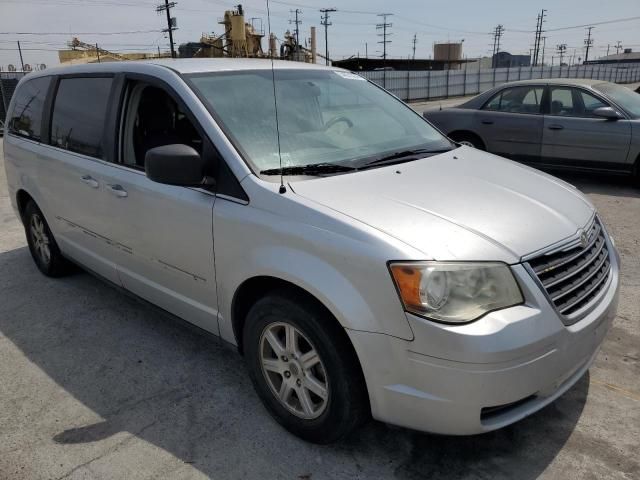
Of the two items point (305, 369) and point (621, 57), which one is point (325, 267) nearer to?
point (305, 369)

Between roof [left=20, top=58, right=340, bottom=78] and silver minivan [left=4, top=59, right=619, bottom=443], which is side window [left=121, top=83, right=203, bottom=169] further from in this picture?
roof [left=20, top=58, right=340, bottom=78]

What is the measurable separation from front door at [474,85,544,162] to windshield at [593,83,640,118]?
2.81 feet

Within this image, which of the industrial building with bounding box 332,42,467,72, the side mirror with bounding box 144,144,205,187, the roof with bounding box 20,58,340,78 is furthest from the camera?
the industrial building with bounding box 332,42,467,72

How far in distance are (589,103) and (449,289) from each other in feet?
22.7

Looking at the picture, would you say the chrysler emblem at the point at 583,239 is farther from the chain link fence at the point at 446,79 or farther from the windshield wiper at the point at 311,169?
the chain link fence at the point at 446,79

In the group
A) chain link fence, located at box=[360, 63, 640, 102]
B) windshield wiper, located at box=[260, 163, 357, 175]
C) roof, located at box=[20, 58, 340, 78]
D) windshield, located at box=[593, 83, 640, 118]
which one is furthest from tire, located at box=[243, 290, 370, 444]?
chain link fence, located at box=[360, 63, 640, 102]

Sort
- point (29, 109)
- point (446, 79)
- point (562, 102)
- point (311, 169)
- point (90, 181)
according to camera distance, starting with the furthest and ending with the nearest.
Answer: point (446, 79), point (562, 102), point (29, 109), point (90, 181), point (311, 169)

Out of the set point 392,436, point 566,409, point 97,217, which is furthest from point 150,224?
point 566,409

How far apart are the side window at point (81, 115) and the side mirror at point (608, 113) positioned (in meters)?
6.53

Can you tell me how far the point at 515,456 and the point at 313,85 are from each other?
242 centimetres

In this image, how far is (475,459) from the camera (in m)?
2.46

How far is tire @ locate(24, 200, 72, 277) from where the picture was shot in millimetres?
4672

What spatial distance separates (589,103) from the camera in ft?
25.2

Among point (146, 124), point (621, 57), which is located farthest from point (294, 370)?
point (621, 57)
